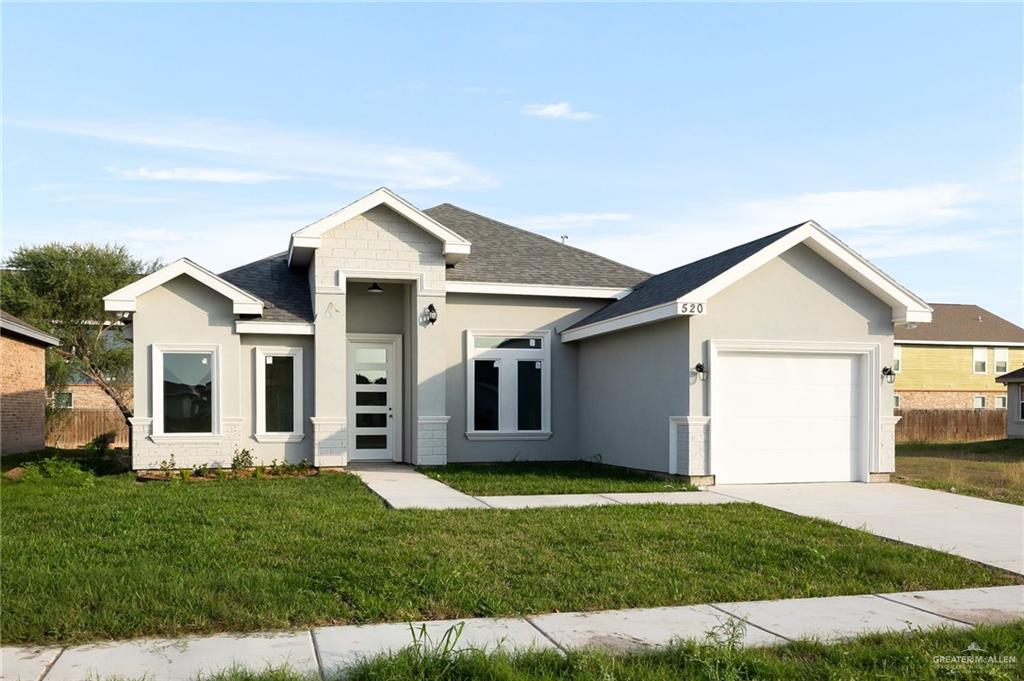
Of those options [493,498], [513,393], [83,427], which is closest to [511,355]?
[513,393]

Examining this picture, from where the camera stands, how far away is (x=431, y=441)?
16.7 meters

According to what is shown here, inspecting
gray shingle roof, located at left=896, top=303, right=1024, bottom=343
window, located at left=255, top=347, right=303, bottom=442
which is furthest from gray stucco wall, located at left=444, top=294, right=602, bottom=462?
gray shingle roof, located at left=896, top=303, right=1024, bottom=343

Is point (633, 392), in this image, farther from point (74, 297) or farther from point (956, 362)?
point (956, 362)

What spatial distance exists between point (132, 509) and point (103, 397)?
92.6 feet

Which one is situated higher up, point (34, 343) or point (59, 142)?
point (59, 142)

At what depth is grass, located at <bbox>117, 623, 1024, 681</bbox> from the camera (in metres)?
4.97

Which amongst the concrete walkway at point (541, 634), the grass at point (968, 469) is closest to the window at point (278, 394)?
the grass at point (968, 469)

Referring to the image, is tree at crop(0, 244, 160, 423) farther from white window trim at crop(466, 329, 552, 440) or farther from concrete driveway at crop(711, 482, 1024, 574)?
concrete driveway at crop(711, 482, 1024, 574)

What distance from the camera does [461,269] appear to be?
1802 cm

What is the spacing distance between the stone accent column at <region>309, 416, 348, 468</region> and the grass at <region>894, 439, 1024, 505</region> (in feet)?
31.6

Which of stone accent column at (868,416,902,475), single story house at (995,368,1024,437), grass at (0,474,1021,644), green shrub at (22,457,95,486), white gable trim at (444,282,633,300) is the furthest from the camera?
single story house at (995,368,1024,437)

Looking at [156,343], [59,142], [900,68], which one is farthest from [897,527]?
[59,142]

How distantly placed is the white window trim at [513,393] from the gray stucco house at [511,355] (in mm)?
39

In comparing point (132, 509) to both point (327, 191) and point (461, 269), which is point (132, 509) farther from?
point (327, 191)
